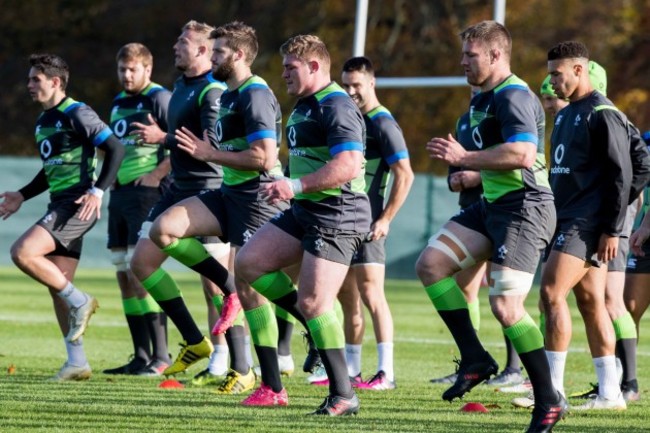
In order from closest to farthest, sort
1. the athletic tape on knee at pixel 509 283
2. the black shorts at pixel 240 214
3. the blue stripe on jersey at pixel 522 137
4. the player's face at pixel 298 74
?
the blue stripe on jersey at pixel 522 137, the athletic tape on knee at pixel 509 283, the player's face at pixel 298 74, the black shorts at pixel 240 214

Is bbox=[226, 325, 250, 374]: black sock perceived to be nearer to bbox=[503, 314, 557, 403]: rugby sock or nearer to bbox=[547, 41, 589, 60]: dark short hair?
bbox=[503, 314, 557, 403]: rugby sock

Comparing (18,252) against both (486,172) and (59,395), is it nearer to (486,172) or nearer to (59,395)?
(59,395)

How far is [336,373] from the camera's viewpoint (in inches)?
321

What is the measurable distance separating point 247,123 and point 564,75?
2.02 m

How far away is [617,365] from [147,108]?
14.0ft

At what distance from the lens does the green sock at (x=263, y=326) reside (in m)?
8.74

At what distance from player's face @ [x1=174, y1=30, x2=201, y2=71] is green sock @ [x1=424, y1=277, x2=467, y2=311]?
2862mm

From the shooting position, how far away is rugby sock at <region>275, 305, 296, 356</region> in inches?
434

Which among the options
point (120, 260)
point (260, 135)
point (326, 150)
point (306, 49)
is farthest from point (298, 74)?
point (120, 260)

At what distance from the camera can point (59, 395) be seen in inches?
356

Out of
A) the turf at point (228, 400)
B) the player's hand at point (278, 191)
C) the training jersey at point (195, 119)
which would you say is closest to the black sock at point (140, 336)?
the turf at point (228, 400)

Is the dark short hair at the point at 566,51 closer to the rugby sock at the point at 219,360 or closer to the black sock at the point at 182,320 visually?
the black sock at the point at 182,320

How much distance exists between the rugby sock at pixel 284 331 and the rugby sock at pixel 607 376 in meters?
2.90

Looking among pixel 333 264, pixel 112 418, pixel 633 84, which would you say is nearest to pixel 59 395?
pixel 112 418
